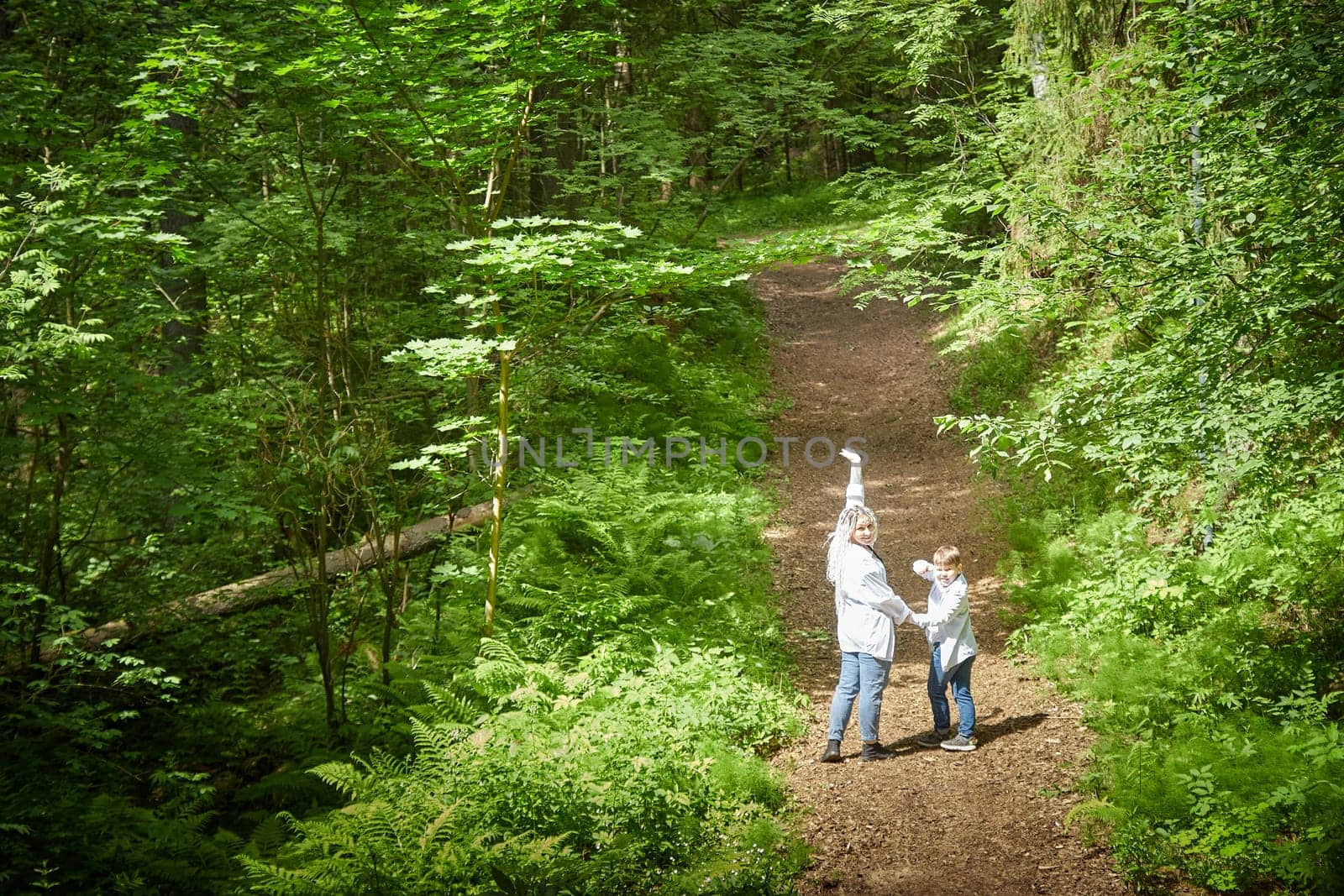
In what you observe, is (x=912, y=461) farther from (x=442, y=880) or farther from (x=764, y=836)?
(x=442, y=880)

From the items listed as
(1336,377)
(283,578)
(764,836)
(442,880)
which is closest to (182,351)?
(283,578)

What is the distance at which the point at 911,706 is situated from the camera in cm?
748

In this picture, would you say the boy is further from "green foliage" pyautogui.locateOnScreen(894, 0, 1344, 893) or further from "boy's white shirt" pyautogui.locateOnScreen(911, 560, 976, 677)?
"green foliage" pyautogui.locateOnScreen(894, 0, 1344, 893)

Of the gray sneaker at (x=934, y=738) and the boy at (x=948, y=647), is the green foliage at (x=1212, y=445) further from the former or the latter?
the gray sneaker at (x=934, y=738)

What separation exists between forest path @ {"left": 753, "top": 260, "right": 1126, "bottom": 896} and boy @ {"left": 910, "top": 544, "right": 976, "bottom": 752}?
6.2 inches

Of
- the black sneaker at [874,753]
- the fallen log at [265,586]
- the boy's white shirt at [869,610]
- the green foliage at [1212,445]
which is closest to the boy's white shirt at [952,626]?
A: the boy's white shirt at [869,610]

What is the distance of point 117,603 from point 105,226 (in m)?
3.62

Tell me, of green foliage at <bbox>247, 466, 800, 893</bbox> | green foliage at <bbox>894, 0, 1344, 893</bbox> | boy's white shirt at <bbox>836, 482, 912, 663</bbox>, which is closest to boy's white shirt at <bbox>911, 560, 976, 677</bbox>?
boy's white shirt at <bbox>836, 482, 912, 663</bbox>

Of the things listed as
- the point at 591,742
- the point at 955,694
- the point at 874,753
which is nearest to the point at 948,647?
the point at 955,694

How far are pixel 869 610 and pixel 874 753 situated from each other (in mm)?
1108

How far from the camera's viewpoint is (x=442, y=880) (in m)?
4.46

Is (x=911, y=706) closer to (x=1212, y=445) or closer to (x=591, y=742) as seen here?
(x=591, y=742)

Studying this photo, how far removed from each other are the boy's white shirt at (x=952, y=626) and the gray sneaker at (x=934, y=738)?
1.73 feet

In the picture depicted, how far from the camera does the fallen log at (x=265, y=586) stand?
7785mm
